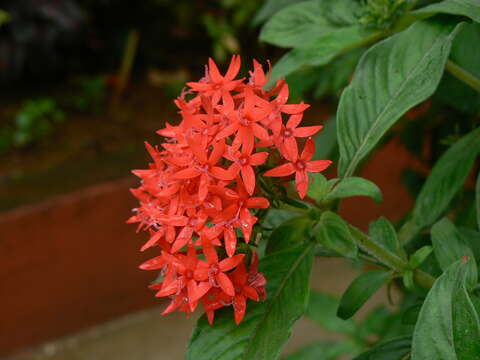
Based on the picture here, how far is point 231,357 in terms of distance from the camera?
0.62m

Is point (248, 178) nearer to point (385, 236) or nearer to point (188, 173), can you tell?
point (188, 173)

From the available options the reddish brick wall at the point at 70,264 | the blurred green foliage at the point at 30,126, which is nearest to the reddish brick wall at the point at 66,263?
the reddish brick wall at the point at 70,264

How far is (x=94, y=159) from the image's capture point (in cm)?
216

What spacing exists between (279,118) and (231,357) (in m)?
0.23

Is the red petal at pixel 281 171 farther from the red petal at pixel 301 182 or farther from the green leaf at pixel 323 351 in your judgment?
the green leaf at pixel 323 351

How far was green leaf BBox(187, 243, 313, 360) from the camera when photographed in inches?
24.5

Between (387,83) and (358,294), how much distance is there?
23 cm

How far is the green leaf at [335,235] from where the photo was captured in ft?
2.05

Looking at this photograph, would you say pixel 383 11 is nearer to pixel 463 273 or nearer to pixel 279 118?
pixel 279 118

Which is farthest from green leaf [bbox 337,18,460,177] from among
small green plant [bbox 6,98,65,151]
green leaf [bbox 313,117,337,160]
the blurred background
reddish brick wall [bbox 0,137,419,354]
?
small green plant [bbox 6,98,65,151]

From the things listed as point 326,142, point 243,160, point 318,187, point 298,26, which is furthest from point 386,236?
point 326,142

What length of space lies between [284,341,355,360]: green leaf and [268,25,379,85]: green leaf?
0.61 meters

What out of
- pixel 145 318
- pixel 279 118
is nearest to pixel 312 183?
pixel 279 118

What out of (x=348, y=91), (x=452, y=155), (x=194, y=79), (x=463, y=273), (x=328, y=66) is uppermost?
(x=194, y=79)
